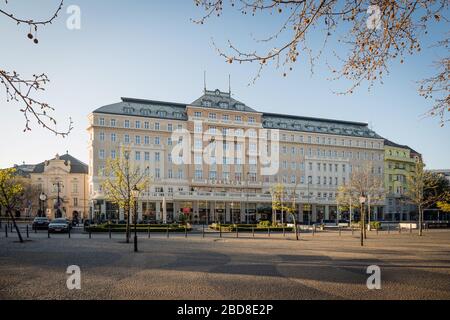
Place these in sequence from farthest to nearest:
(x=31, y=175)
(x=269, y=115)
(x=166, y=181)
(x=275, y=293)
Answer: (x=31, y=175) → (x=269, y=115) → (x=166, y=181) → (x=275, y=293)

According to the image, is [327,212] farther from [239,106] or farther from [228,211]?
[239,106]

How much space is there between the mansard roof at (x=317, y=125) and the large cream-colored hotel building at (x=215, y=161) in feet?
1.06

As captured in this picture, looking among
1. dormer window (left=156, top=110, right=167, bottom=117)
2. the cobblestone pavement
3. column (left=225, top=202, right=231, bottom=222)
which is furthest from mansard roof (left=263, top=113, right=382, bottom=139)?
the cobblestone pavement

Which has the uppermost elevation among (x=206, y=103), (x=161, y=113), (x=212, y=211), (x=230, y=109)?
(x=206, y=103)

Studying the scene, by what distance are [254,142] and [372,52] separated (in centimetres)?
6242

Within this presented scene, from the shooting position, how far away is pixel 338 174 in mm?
78125

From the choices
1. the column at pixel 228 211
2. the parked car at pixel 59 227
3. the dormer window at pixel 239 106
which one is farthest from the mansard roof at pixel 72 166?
the parked car at pixel 59 227

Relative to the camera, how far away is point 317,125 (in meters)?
79.9

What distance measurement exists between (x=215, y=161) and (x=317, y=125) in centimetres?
2724

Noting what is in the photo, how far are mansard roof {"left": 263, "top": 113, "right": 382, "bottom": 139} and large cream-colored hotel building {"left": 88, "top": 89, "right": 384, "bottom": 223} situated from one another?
32 cm

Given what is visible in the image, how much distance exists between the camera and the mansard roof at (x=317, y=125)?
75625 mm

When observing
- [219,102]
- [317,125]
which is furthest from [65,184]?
[317,125]
